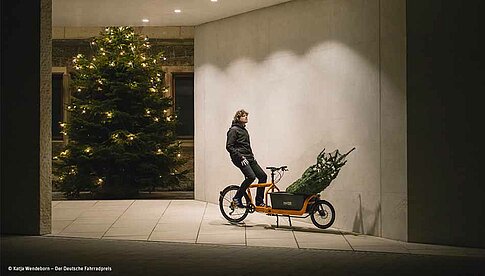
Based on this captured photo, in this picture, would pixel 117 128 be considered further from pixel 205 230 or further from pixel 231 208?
pixel 205 230

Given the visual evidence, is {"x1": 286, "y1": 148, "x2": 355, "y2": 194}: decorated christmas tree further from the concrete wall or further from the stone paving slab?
the stone paving slab

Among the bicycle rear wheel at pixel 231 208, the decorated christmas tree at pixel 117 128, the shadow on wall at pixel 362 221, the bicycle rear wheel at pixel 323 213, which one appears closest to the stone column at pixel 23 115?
the bicycle rear wheel at pixel 231 208

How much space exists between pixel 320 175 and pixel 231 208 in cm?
196

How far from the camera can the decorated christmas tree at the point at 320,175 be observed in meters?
11.5

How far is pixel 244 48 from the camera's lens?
601 inches

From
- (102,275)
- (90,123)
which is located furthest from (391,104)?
(90,123)

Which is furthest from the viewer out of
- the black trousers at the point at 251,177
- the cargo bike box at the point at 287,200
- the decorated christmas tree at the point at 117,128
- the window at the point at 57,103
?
the window at the point at 57,103

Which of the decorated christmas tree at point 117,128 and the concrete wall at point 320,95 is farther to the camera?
the decorated christmas tree at point 117,128

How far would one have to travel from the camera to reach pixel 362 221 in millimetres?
11625

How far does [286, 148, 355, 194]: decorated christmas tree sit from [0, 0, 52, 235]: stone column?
13.3 ft

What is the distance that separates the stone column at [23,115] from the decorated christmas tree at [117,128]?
6.05 meters

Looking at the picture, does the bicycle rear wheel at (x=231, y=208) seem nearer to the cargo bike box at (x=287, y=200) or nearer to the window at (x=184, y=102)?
the cargo bike box at (x=287, y=200)
